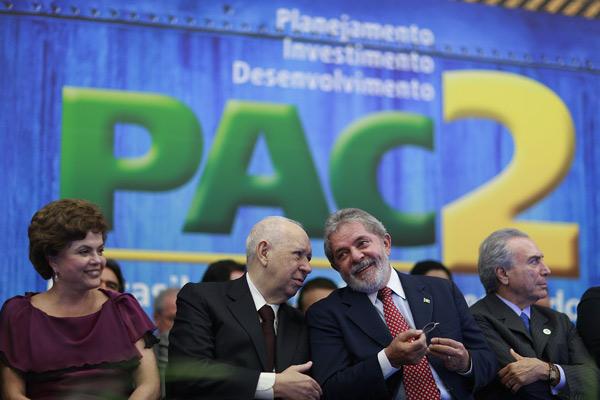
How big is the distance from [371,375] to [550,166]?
3102mm

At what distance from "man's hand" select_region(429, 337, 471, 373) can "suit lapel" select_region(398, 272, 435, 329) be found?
7.2 inches

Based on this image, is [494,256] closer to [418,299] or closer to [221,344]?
[418,299]

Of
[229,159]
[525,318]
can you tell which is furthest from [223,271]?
[525,318]

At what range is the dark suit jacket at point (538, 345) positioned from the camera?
4082 mm

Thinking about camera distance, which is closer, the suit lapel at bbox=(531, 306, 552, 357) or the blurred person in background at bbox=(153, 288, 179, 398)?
the suit lapel at bbox=(531, 306, 552, 357)

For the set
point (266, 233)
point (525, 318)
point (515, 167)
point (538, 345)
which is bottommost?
point (538, 345)

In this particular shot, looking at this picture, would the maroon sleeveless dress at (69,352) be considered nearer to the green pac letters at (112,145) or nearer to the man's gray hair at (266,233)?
the man's gray hair at (266,233)

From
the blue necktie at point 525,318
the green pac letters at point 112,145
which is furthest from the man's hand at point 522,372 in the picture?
the green pac letters at point 112,145

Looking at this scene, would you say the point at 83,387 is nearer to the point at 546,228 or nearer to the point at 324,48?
the point at 324,48

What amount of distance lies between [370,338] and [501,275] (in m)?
0.87

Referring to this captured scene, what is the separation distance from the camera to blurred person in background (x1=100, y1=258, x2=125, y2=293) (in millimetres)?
4738

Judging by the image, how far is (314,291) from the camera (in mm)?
5254

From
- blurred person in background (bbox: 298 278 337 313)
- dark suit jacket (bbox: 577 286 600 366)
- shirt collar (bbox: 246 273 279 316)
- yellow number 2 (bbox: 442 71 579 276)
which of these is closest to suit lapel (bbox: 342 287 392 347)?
shirt collar (bbox: 246 273 279 316)

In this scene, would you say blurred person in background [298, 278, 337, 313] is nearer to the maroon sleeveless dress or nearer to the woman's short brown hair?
the maroon sleeveless dress
